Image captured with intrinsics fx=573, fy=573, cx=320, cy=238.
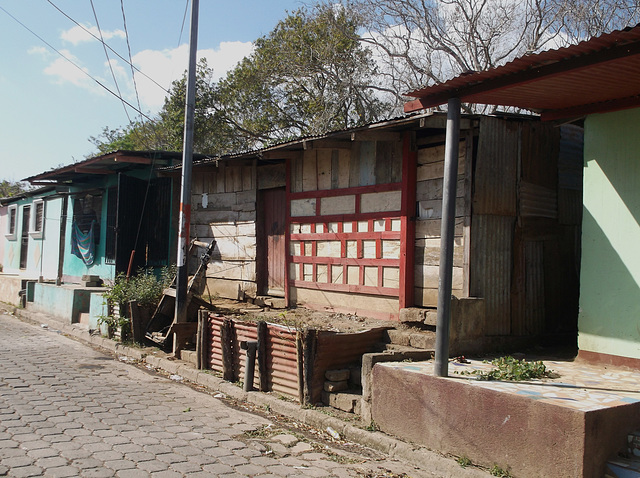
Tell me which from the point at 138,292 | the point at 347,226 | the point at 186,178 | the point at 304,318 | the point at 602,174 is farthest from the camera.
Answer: the point at 138,292

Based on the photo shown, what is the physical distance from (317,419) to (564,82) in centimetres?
438

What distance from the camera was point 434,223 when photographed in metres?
7.69

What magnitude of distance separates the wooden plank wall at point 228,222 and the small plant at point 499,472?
698cm

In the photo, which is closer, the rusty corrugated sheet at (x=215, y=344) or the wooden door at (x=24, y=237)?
the rusty corrugated sheet at (x=215, y=344)

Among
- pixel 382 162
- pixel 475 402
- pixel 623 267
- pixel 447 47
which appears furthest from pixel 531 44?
pixel 475 402

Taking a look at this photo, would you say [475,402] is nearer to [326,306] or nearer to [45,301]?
[326,306]

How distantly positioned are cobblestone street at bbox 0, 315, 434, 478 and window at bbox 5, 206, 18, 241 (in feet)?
50.0

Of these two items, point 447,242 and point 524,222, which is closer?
point 447,242

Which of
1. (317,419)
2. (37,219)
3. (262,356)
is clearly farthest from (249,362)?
(37,219)

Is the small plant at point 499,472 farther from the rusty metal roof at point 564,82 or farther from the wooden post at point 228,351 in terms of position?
the wooden post at point 228,351

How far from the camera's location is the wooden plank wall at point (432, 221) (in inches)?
288

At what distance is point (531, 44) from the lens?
58.7 feet

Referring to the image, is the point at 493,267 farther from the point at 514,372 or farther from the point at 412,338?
the point at 514,372

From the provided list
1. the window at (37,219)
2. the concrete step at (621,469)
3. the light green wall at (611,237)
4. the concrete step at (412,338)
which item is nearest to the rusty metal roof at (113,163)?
the window at (37,219)
